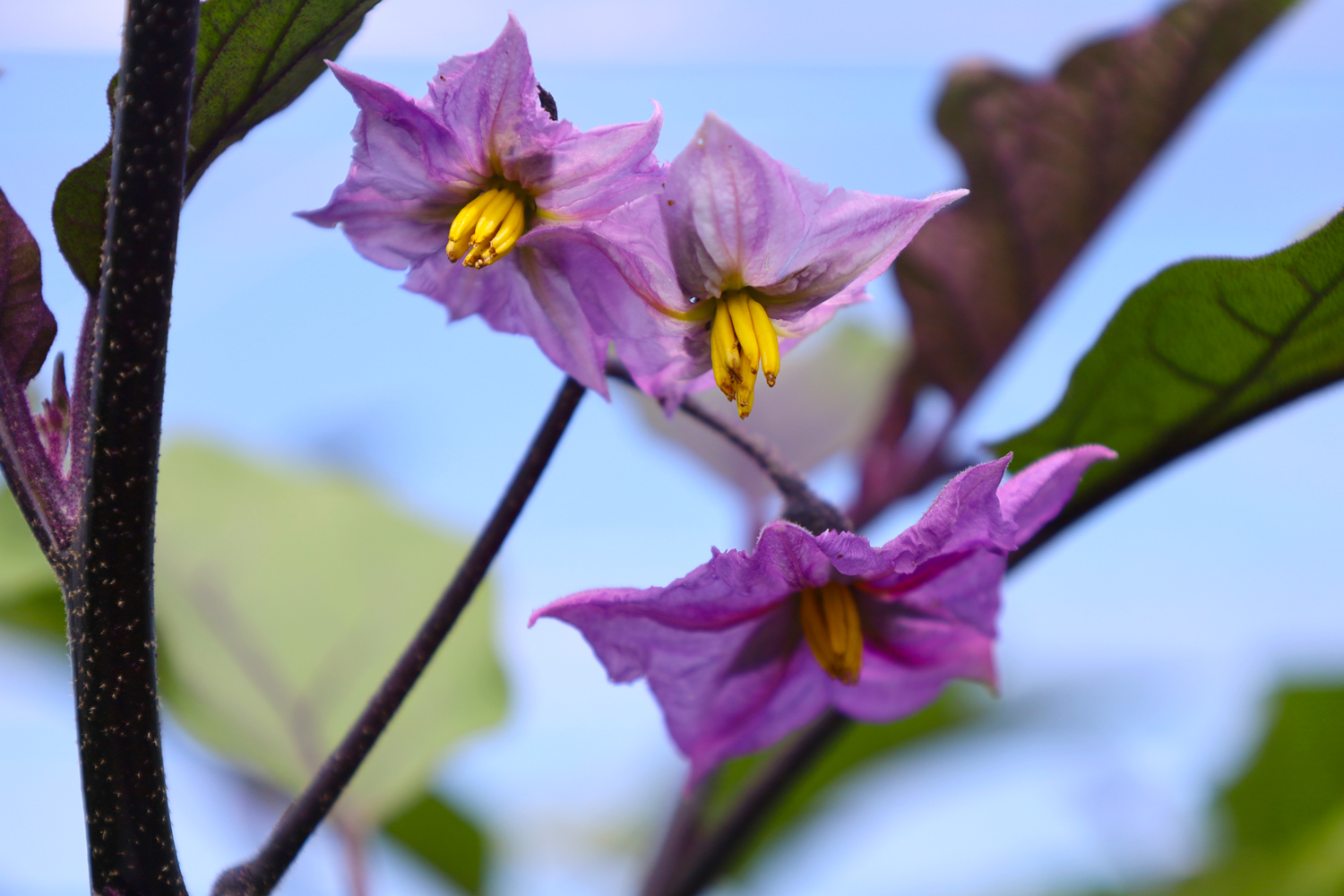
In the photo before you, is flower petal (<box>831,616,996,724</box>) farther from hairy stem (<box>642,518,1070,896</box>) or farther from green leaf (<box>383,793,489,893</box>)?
green leaf (<box>383,793,489,893</box>)

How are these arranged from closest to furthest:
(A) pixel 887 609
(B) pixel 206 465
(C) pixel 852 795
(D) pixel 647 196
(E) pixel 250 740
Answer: (D) pixel 647 196 → (A) pixel 887 609 → (E) pixel 250 740 → (B) pixel 206 465 → (C) pixel 852 795

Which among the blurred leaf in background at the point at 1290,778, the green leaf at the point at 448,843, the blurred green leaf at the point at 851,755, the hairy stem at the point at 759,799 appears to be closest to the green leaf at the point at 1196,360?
the hairy stem at the point at 759,799

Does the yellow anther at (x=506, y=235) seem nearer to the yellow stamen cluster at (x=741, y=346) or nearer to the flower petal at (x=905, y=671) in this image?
the yellow stamen cluster at (x=741, y=346)

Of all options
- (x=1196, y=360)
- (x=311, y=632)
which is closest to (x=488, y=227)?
(x=1196, y=360)

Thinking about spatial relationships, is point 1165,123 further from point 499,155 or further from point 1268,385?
point 499,155

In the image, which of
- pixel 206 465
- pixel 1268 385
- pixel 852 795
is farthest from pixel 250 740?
pixel 1268 385

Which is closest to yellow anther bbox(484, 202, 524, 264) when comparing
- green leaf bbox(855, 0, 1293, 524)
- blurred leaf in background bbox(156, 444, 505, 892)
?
green leaf bbox(855, 0, 1293, 524)

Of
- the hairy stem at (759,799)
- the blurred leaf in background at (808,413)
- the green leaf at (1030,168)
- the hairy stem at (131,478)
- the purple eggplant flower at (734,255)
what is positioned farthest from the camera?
the blurred leaf in background at (808,413)
